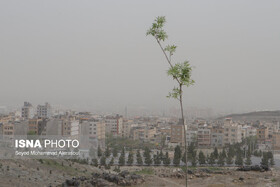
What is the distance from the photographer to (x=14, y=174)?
9820mm

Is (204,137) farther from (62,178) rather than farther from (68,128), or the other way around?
(62,178)

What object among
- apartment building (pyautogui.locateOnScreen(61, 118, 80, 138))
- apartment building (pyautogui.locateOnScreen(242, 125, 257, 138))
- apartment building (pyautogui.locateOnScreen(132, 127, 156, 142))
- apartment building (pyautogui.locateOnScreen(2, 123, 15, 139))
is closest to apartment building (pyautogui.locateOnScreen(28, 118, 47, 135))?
apartment building (pyautogui.locateOnScreen(2, 123, 15, 139))

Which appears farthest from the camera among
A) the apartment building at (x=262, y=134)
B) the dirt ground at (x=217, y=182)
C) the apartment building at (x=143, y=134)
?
the apartment building at (x=143, y=134)

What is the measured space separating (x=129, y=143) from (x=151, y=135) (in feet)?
15.9

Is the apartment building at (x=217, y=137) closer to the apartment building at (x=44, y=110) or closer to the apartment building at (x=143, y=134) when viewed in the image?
the apartment building at (x=143, y=134)

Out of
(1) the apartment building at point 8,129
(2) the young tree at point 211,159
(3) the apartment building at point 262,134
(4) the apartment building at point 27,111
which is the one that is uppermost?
(4) the apartment building at point 27,111

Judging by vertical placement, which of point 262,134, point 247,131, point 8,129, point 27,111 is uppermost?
point 27,111

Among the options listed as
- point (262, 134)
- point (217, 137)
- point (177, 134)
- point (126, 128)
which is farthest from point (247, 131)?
point (126, 128)

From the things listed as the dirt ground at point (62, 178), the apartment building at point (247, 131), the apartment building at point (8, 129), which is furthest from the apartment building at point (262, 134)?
the dirt ground at point (62, 178)

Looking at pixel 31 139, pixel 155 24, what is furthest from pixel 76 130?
pixel 155 24

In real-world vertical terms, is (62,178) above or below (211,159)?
above

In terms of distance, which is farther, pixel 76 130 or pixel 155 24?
pixel 76 130

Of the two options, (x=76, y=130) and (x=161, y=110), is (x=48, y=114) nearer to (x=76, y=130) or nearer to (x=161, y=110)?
(x=76, y=130)

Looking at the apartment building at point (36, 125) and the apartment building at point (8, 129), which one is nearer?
the apartment building at point (8, 129)
